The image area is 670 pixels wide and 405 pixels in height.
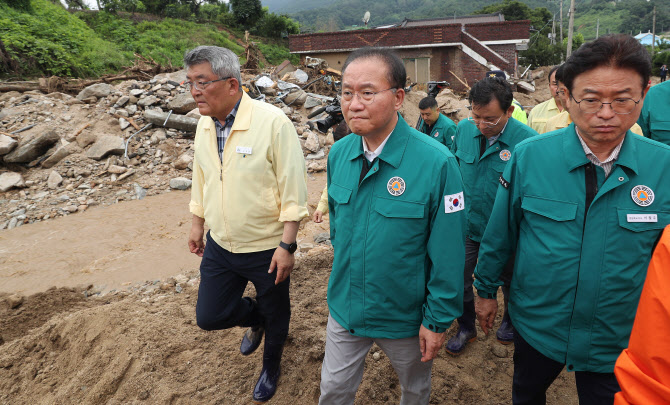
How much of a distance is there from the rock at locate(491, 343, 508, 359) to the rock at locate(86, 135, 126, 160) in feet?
28.3

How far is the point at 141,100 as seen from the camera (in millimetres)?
10352

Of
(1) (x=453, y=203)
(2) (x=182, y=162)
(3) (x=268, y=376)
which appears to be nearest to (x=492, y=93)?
(1) (x=453, y=203)

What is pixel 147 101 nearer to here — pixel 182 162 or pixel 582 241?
pixel 182 162

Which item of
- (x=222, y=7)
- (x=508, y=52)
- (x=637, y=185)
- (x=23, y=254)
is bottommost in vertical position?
(x=23, y=254)

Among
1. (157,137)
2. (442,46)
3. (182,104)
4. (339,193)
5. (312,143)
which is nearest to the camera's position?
(339,193)

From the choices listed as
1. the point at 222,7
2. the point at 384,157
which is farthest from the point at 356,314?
the point at 222,7

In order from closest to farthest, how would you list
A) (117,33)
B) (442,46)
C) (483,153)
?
(483,153)
(442,46)
(117,33)

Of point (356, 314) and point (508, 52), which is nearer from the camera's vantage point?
point (356, 314)

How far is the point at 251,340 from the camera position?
9.77ft

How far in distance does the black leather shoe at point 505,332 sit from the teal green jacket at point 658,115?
1682 millimetres

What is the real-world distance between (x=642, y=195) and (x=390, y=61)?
3.69 feet

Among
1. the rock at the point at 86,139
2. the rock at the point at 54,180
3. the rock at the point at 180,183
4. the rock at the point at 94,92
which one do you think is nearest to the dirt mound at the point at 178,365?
the rock at the point at 180,183

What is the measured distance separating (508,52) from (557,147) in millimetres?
23053

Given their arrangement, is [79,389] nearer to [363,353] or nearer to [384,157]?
[363,353]
